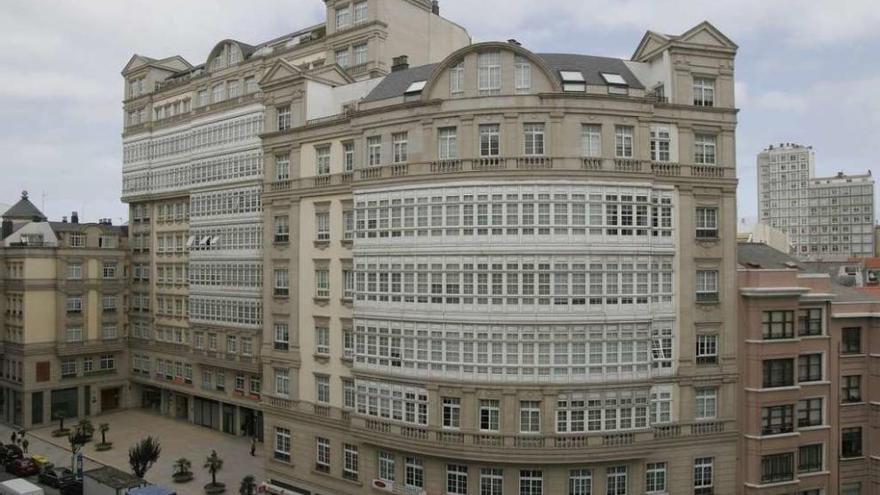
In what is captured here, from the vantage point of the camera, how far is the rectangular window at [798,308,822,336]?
38.3m

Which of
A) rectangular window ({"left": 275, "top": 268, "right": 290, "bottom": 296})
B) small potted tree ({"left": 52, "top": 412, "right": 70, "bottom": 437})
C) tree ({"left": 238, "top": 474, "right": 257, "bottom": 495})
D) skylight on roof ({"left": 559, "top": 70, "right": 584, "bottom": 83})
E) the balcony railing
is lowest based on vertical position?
small potted tree ({"left": 52, "top": 412, "right": 70, "bottom": 437})

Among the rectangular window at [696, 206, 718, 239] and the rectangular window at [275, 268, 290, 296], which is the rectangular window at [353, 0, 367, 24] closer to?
the rectangular window at [275, 268, 290, 296]

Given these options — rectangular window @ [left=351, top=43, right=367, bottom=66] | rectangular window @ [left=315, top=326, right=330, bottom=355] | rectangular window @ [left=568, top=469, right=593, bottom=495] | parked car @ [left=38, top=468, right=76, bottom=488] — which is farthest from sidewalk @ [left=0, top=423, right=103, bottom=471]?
rectangular window @ [left=568, top=469, right=593, bottom=495]

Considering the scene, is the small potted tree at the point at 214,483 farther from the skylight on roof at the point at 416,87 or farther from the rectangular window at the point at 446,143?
the skylight on roof at the point at 416,87

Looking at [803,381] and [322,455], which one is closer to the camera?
[803,381]

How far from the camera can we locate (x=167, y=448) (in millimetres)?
54906

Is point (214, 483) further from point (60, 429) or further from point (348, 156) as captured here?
point (60, 429)

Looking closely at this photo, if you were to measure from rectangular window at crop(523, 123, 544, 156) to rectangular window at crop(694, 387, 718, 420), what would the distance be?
15589 mm

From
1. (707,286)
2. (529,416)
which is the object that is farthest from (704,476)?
(529,416)

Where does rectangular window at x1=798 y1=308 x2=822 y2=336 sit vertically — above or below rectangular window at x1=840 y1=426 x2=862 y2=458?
above

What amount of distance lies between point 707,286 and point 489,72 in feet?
54.5

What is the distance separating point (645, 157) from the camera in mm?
34438

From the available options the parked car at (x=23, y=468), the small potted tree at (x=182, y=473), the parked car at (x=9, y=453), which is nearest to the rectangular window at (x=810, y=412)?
the small potted tree at (x=182, y=473)

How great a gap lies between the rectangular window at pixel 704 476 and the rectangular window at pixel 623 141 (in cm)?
1692
